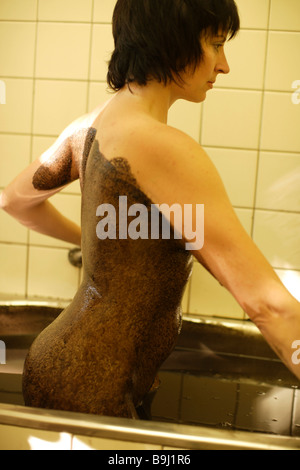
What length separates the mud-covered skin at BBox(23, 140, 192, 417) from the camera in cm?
77

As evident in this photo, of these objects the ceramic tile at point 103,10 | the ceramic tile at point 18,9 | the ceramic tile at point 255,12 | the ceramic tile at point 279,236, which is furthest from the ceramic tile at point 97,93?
the ceramic tile at point 279,236

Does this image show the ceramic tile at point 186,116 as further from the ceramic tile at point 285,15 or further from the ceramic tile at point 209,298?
the ceramic tile at point 209,298

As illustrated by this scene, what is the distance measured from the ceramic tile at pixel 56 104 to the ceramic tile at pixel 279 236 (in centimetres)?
70

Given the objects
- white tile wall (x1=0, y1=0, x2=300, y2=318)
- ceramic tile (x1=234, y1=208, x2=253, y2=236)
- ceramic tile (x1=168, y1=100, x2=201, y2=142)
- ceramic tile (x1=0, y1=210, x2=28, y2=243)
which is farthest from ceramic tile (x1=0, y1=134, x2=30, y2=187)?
ceramic tile (x1=234, y1=208, x2=253, y2=236)

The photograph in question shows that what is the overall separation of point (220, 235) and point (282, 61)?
0.96 meters

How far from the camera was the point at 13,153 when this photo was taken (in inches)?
62.3

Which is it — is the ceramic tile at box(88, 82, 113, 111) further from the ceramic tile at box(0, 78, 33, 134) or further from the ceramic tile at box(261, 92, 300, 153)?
the ceramic tile at box(261, 92, 300, 153)

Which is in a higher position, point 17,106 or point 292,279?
point 17,106

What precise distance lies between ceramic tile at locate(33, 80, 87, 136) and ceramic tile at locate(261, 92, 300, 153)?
0.60 m

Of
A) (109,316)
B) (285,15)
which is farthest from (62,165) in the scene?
(285,15)

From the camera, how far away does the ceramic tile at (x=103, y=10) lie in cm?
147

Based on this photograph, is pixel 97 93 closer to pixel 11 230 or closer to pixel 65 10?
pixel 65 10
